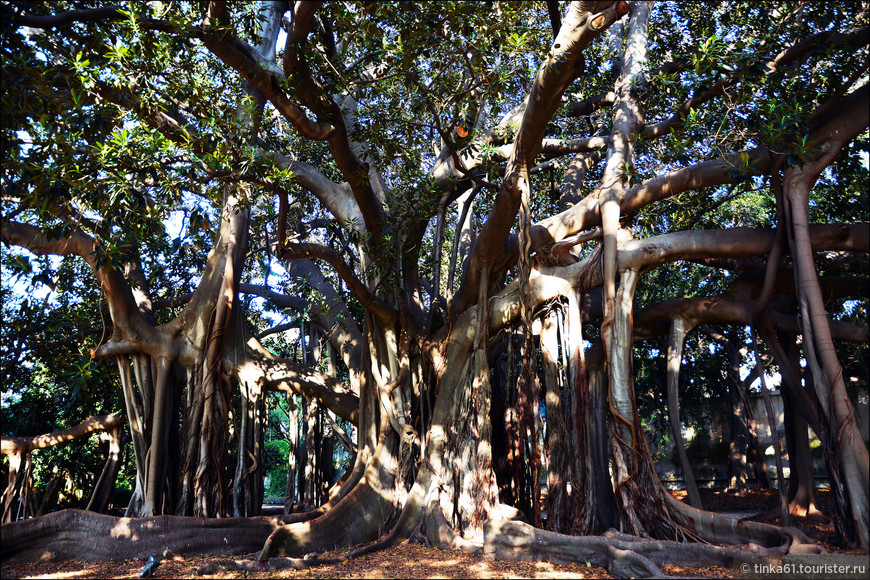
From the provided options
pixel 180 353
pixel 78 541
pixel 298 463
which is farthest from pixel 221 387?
pixel 78 541

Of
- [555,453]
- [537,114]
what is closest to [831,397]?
[555,453]

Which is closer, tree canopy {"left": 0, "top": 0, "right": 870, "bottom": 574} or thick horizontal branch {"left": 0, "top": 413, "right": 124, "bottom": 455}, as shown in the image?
tree canopy {"left": 0, "top": 0, "right": 870, "bottom": 574}

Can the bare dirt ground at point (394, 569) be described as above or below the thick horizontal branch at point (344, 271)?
below

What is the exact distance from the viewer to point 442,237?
7008 millimetres

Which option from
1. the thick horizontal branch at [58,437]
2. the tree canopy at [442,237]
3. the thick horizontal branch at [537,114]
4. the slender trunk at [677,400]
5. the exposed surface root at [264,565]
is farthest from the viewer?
the thick horizontal branch at [58,437]

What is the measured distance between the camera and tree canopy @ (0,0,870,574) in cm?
497

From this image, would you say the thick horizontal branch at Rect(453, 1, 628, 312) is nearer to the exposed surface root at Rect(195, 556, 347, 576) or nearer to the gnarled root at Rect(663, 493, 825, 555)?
the gnarled root at Rect(663, 493, 825, 555)

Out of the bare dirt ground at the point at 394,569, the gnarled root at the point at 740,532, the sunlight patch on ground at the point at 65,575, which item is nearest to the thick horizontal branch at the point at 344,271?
the bare dirt ground at the point at 394,569

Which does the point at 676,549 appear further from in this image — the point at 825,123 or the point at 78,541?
the point at 78,541

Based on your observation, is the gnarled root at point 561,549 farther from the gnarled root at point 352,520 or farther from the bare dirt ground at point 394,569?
the gnarled root at point 352,520

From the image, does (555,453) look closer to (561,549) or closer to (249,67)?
(561,549)

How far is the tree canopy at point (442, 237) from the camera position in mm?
4973

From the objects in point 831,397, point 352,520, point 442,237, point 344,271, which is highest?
point 442,237

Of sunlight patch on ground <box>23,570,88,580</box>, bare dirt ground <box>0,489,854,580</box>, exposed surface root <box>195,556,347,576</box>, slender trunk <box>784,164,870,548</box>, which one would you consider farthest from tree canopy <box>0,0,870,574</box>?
sunlight patch on ground <box>23,570,88,580</box>
